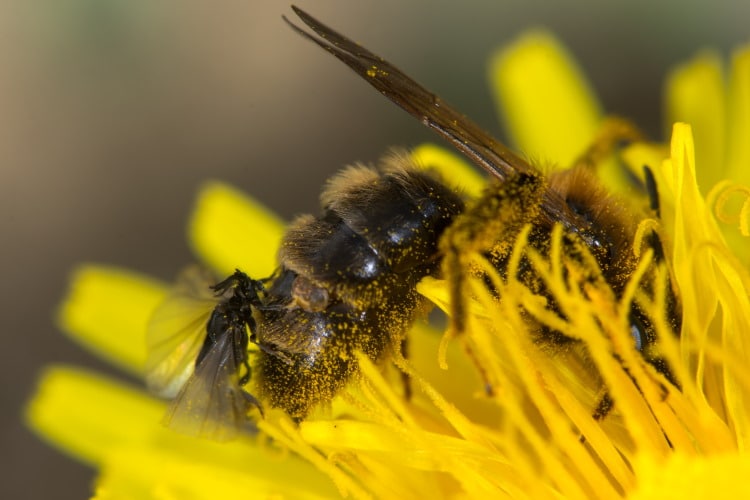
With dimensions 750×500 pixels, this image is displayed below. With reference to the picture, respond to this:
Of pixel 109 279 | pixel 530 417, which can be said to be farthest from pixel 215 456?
pixel 530 417

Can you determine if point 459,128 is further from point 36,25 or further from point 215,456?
point 36,25

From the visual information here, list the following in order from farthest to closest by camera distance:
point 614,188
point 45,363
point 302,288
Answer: point 45,363
point 614,188
point 302,288

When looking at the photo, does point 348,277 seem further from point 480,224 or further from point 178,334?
point 178,334

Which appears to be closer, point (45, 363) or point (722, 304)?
point (722, 304)

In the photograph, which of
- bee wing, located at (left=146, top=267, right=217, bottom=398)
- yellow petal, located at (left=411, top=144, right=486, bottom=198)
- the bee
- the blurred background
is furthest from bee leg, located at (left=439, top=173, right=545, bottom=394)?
Answer: the blurred background

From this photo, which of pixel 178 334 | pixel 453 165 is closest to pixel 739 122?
pixel 453 165

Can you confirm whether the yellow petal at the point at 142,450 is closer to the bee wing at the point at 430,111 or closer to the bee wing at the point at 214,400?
the bee wing at the point at 214,400
